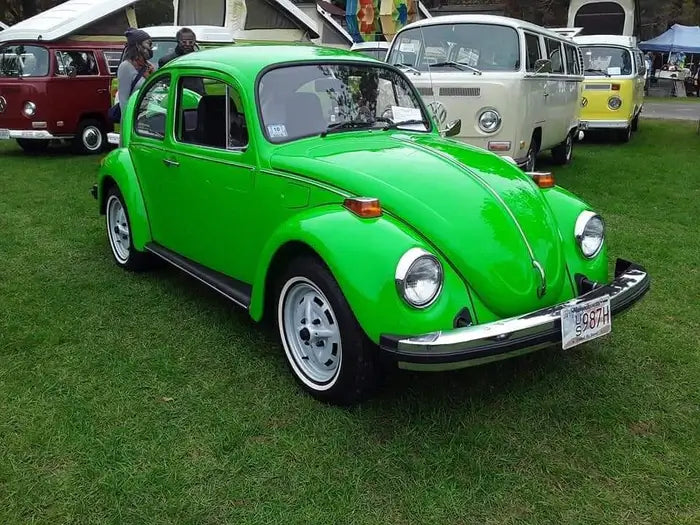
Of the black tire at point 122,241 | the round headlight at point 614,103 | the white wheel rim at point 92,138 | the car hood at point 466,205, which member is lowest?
the black tire at point 122,241

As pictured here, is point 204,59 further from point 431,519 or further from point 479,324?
point 431,519

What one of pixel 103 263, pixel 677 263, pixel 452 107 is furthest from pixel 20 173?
pixel 677 263

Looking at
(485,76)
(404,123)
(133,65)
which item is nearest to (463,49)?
(485,76)

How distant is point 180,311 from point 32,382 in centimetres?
118

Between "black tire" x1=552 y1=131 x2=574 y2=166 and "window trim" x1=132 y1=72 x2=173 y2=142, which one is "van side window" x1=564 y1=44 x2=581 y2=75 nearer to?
"black tire" x1=552 y1=131 x2=574 y2=166

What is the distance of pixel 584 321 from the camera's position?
3.12 metres

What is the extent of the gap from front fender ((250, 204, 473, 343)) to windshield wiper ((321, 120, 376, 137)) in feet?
2.93

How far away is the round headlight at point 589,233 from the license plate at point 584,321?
0.49 metres

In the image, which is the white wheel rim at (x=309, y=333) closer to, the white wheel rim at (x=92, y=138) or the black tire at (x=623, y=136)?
the white wheel rim at (x=92, y=138)

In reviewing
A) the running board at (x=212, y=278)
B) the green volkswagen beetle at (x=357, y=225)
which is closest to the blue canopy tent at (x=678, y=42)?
the green volkswagen beetle at (x=357, y=225)

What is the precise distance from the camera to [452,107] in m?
7.89

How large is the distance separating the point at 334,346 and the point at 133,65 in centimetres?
532

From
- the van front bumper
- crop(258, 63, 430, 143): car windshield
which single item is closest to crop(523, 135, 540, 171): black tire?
the van front bumper

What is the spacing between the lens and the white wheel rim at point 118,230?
5.51 m
